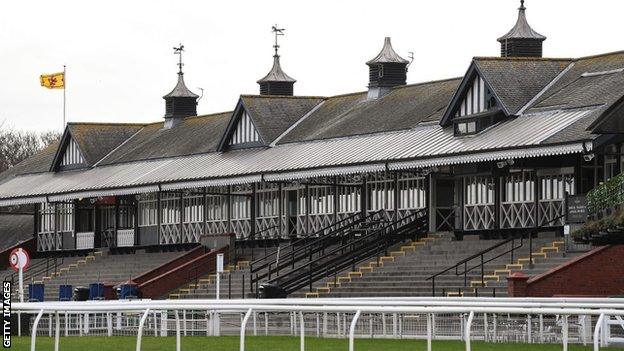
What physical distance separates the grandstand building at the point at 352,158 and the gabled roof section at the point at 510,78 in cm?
5

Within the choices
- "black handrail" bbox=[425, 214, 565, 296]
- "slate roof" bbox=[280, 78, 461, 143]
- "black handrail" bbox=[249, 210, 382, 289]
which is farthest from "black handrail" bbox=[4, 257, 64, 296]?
"black handrail" bbox=[425, 214, 565, 296]

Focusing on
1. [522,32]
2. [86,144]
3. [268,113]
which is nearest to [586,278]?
[522,32]

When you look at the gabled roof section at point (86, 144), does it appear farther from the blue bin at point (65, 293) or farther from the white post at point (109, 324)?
the white post at point (109, 324)

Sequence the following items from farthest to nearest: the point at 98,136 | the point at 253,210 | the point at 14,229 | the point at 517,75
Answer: the point at 14,229
the point at 98,136
the point at 253,210
the point at 517,75

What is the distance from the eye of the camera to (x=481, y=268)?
43.6 m

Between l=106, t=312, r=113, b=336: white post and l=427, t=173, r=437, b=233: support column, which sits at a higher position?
l=427, t=173, r=437, b=233: support column

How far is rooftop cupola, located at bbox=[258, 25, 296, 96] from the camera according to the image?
69000mm

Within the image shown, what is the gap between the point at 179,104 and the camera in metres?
74.3

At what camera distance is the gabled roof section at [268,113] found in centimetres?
6084

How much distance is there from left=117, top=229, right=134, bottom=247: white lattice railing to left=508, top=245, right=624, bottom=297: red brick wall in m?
29.5

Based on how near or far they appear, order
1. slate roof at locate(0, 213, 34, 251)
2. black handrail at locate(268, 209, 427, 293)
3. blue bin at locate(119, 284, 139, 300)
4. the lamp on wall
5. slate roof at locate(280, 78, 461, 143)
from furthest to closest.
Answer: slate roof at locate(0, 213, 34, 251), slate roof at locate(280, 78, 461, 143), blue bin at locate(119, 284, 139, 300), black handrail at locate(268, 209, 427, 293), the lamp on wall

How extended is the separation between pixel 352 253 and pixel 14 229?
105 feet

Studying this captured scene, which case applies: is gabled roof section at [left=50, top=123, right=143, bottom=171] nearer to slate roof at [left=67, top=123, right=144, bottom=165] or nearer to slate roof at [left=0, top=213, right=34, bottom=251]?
slate roof at [left=67, top=123, right=144, bottom=165]

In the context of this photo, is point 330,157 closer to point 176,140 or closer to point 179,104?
point 176,140
